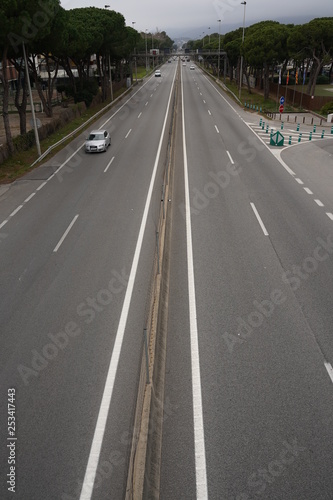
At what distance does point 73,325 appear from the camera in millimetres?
10555

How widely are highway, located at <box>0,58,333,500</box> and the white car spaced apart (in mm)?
8173

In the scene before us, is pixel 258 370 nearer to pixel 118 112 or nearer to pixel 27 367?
pixel 27 367

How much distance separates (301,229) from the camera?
1606 cm

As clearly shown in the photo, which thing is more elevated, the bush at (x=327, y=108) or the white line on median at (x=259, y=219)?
the bush at (x=327, y=108)

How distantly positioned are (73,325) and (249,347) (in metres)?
4.77

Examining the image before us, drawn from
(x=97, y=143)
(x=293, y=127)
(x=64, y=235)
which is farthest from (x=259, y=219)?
(x=293, y=127)

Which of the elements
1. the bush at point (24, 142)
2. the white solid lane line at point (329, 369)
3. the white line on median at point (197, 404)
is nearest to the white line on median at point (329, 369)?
the white solid lane line at point (329, 369)

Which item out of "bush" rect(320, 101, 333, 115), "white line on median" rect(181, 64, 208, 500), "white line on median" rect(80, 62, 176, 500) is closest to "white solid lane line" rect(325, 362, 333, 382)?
"white line on median" rect(181, 64, 208, 500)

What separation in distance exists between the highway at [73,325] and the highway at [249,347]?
1.14 m

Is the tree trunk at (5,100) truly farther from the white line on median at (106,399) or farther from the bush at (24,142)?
the white line on median at (106,399)

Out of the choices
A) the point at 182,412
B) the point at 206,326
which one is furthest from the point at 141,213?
the point at 182,412

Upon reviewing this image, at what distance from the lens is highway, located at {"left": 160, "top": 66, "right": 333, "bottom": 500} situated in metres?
6.68

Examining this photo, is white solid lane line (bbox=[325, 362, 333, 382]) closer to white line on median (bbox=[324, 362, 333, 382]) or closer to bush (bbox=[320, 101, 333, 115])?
white line on median (bbox=[324, 362, 333, 382])

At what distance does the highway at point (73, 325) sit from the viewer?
6.91m
